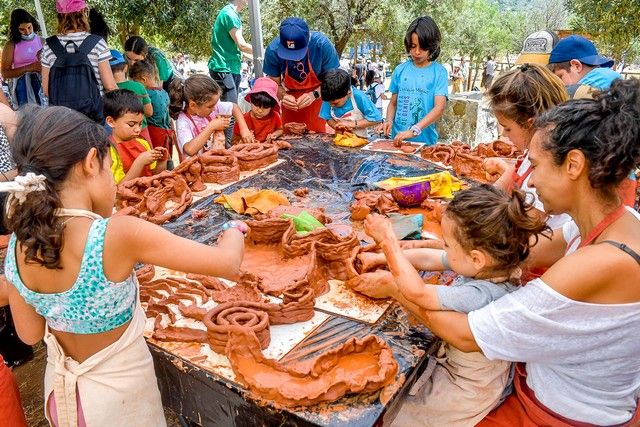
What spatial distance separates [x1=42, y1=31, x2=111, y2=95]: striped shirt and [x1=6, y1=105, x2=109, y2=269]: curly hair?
2744mm

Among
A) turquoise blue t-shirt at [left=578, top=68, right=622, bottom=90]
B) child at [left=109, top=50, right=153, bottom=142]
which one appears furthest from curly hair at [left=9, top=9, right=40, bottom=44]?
turquoise blue t-shirt at [left=578, top=68, right=622, bottom=90]

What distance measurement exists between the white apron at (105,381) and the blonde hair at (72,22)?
3.02 meters

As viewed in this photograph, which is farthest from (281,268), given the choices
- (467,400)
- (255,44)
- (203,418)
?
(255,44)

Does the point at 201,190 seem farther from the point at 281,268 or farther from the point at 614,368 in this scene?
the point at 614,368

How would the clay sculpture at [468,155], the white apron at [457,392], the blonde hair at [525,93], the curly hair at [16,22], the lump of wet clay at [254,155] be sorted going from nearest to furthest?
the white apron at [457,392], the blonde hair at [525,93], the clay sculpture at [468,155], the lump of wet clay at [254,155], the curly hair at [16,22]

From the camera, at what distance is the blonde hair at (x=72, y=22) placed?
3545 millimetres

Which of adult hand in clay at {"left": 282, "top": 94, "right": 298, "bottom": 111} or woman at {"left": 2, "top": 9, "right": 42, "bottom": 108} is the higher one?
woman at {"left": 2, "top": 9, "right": 42, "bottom": 108}

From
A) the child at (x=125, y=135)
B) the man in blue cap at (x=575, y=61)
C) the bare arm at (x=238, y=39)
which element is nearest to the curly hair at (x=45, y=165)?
the child at (x=125, y=135)

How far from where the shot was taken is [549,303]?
1229 mm

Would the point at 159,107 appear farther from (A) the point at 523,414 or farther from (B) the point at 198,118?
(A) the point at 523,414

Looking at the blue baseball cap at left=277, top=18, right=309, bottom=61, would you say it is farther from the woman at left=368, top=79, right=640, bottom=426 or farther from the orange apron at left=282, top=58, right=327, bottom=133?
the woman at left=368, top=79, right=640, bottom=426

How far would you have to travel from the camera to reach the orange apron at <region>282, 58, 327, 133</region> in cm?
446

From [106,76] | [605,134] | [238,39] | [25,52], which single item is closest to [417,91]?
[238,39]

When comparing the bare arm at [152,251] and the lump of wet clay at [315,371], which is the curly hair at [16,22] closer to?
the bare arm at [152,251]
